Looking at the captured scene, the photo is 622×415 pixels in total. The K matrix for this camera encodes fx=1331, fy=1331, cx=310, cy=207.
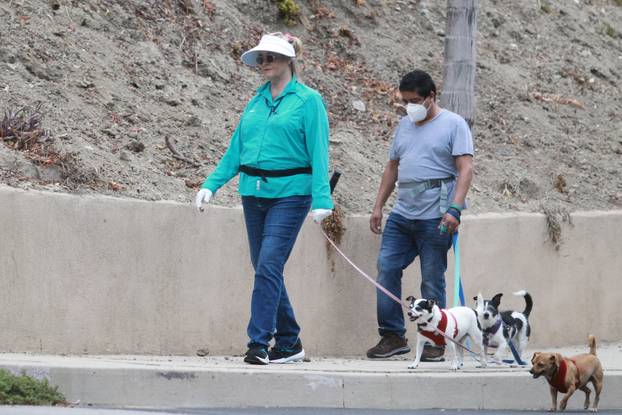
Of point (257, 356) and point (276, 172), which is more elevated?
point (276, 172)

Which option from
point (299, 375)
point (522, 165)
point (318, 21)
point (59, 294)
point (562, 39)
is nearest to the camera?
point (299, 375)

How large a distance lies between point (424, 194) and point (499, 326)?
1.00 metres

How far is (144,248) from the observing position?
27.8 ft

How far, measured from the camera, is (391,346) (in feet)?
29.6

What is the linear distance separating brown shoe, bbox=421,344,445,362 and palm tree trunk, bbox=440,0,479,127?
2253 mm

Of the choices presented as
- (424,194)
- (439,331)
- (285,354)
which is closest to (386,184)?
(424,194)

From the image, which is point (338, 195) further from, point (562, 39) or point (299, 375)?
point (562, 39)

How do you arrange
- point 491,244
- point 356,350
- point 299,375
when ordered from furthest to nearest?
point 491,244, point 356,350, point 299,375

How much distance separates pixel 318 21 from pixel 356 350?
441cm

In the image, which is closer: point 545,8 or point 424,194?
point 424,194

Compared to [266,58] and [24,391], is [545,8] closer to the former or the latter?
[266,58]

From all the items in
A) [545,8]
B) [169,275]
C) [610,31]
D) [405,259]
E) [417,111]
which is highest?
[545,8]

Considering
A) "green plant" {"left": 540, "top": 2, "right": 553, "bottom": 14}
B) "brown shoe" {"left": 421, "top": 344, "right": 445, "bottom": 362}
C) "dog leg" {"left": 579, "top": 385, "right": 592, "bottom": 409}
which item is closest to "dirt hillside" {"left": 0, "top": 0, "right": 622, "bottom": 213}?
"green plant" {"left": 540, "top": 2, "right": 553, "bottom": 14}

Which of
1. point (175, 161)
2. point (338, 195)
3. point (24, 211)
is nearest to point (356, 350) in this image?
point (338, 195)
